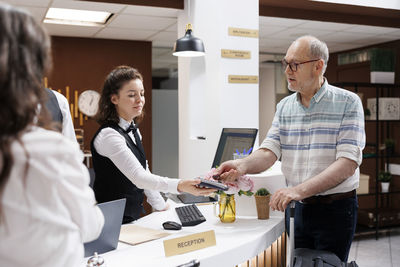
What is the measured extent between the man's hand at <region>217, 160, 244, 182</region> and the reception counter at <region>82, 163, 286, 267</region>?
0.17 m

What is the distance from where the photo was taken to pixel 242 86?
15.0 feet

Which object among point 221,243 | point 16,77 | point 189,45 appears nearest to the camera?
point 16,77

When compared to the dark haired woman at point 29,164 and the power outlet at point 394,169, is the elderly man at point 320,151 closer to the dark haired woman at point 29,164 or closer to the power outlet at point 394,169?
the dark haired woman at point 29,164

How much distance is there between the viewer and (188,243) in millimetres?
1788

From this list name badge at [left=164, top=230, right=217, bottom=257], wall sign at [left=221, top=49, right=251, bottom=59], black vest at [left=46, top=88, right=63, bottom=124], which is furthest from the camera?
wall sign at [left=221, top=49, right=251, bottom=59]

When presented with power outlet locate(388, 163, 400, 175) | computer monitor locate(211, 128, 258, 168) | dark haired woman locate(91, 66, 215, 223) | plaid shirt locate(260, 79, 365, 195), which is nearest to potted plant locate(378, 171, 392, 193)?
power outlet locate(388, 163, 400, 175)

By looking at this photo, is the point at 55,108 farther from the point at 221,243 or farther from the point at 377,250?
the point at 377,250

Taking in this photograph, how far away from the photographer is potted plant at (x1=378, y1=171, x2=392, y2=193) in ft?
19.8

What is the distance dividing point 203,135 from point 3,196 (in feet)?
13.0

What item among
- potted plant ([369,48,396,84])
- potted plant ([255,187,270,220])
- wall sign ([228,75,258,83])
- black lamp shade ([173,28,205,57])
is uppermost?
potted plant ([369,48,396,84])

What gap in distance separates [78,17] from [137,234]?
14.6 feet

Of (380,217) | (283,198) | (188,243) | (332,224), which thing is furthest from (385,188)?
(188,243)

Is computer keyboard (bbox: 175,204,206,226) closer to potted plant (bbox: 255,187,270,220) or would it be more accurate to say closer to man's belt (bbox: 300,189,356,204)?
potted plant (bbox: 255,187,270,220)

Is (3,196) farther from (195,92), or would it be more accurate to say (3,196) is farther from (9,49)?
(195,92)
